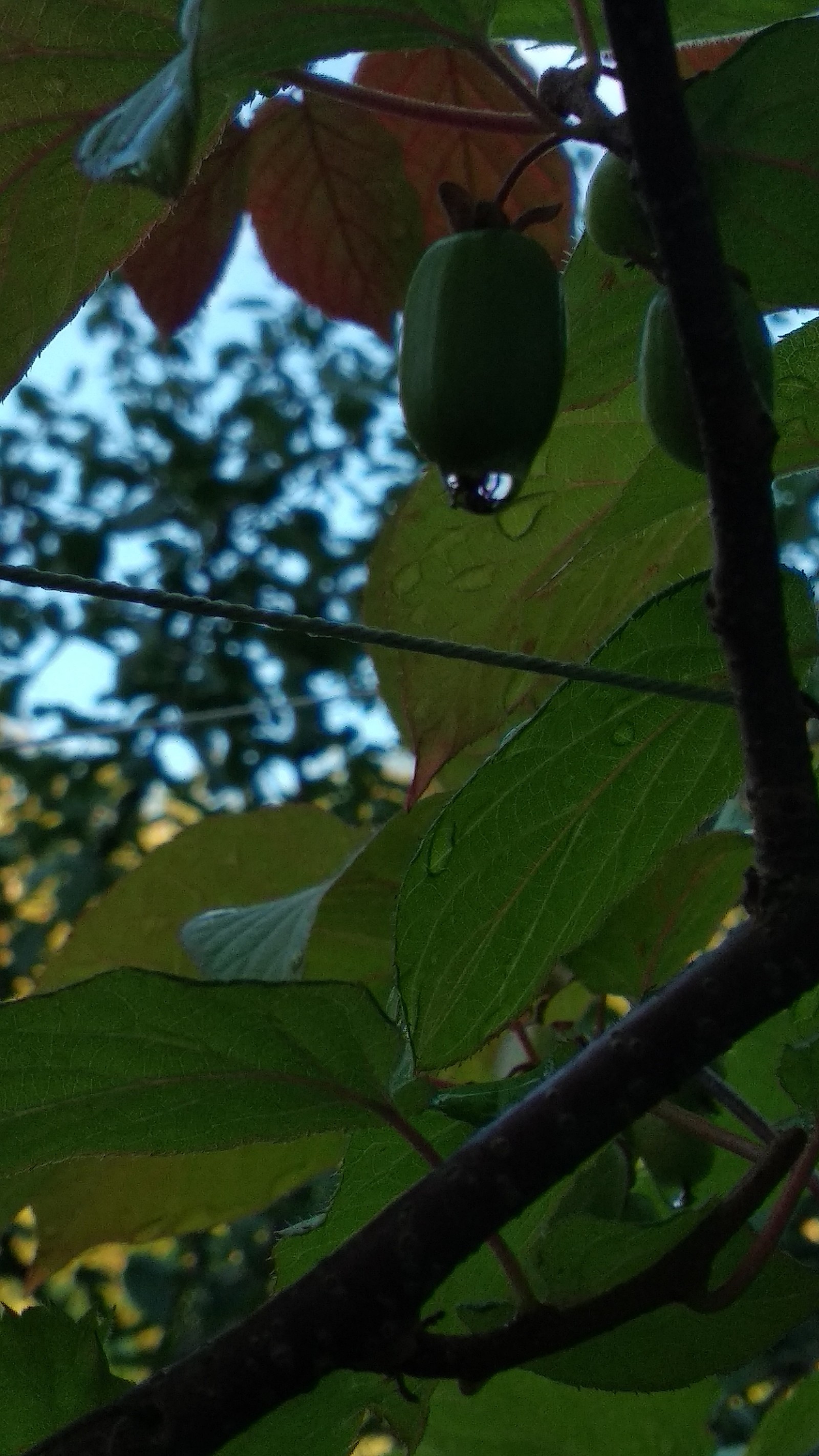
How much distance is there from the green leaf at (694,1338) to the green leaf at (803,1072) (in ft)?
0.12

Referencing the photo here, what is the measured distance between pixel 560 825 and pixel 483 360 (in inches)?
5.1

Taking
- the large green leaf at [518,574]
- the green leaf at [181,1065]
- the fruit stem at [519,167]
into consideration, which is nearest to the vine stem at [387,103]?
the fruit stem at [519,167]

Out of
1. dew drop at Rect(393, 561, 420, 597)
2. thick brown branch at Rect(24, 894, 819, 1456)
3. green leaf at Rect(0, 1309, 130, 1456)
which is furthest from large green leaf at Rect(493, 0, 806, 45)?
green leaf at Rect(0, 1309, 130, 1456)

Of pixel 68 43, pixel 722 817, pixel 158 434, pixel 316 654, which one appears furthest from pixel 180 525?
pixel 68 43

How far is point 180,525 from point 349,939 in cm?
228

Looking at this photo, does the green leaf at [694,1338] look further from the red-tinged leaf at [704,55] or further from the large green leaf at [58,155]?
the red-tinged leaf at [704,55]

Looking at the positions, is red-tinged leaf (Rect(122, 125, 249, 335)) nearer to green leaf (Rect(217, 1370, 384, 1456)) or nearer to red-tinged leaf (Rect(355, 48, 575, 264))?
red-tinged leaf (Rect(355, 48, 575, 264))

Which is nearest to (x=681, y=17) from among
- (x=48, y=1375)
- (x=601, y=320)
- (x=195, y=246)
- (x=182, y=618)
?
(x=601, y=320)

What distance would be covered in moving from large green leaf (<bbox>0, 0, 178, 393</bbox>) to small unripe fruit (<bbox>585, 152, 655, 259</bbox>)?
0.12 m

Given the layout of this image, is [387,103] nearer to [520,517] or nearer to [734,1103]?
[520,517]

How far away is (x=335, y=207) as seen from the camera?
0.55 m

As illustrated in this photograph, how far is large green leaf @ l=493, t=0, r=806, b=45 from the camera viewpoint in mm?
404

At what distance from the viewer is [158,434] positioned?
2855mm

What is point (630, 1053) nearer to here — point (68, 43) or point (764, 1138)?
point (764, 1138)
